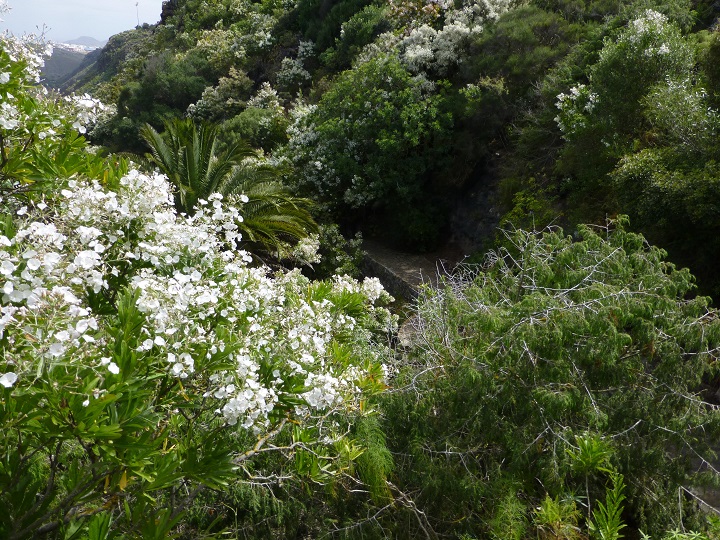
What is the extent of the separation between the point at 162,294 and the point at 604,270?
3.29 m

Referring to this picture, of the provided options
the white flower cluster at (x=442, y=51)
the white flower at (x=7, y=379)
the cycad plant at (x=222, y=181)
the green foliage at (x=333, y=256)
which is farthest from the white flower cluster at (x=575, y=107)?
the white flower at (x=7, y=379)

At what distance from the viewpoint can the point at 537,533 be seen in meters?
3.25

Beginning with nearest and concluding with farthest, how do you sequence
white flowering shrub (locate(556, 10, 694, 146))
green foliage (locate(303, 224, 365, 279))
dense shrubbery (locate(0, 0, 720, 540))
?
dense shrubbery (locate(0, 0, 720, 540)), white flowering shrub (locate(556, 10, 694, 146)), green foliage (locate(303, 224, 365, 279))

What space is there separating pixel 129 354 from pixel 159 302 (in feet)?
0.84

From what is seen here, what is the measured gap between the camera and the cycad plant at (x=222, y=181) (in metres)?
9.64

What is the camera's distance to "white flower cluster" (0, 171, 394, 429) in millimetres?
1740

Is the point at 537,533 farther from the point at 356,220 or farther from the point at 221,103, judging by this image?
the point at 221,103

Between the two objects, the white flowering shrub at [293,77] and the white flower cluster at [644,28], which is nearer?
the white flower cluster at [644,28]

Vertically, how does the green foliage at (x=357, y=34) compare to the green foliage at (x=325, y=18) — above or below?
below

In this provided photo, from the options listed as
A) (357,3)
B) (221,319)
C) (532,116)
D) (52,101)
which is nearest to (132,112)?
(357,3)

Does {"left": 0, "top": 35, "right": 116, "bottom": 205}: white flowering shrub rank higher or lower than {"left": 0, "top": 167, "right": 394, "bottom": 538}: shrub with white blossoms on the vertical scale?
higher

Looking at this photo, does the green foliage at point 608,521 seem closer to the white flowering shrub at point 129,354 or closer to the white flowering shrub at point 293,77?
the white flowering shrub at point 129,354

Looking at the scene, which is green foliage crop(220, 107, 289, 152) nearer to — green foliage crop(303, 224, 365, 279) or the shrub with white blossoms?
green foliage crop(303, 224, 365, 279)

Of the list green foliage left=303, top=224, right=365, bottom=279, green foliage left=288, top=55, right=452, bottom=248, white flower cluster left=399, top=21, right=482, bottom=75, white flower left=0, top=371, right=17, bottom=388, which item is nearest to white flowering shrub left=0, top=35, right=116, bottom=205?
white flower left=0, top=371, right=17, bottom=388
